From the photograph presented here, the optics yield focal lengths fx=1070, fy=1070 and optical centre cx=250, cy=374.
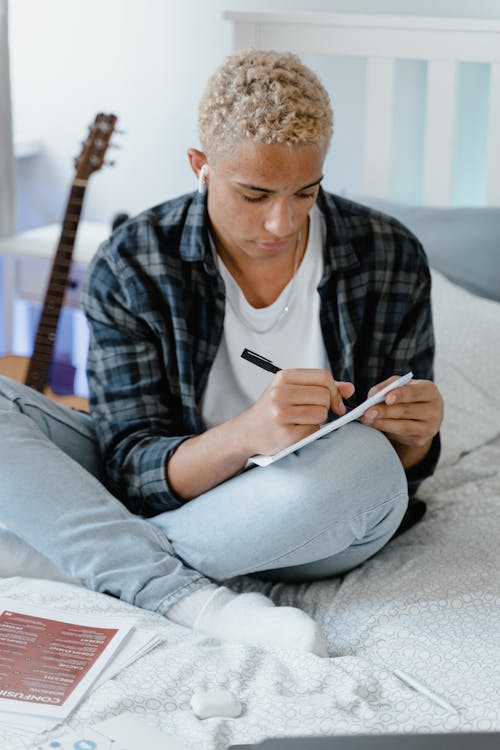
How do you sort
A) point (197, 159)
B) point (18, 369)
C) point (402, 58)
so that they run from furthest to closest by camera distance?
point (18, 369) → point (402, 58) → point (197, 159)

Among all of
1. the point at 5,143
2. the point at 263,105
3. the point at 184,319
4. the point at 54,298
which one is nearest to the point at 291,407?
the point at 184,319

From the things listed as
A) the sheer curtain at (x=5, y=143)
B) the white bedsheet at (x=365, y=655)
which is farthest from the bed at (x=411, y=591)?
the sheer curtain at (x=5, y=143)

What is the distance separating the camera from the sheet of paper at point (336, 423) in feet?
3.95

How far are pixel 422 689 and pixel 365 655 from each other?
0.39 feet

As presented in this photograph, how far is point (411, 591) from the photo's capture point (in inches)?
52.0

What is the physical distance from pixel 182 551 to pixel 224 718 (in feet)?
1.07

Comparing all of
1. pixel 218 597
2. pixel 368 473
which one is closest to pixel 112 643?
pixel 218 597

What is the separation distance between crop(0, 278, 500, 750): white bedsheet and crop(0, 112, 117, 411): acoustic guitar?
0.86 meters

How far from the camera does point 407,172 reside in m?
2.29

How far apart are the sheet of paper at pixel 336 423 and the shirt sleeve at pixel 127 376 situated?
0.69 ft

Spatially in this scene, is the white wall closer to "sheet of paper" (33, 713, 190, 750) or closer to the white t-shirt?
the white t-shirt

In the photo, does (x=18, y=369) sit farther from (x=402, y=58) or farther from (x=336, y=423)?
(x=336, y=423)

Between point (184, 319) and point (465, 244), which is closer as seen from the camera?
point (184, 319)

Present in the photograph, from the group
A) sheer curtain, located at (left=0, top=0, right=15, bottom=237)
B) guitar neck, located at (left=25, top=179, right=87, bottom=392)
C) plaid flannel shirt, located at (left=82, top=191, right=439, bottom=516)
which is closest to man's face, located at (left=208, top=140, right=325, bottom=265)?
plaid flannel shirt, located at (left=82, top=191, right=439, bottom=516)
